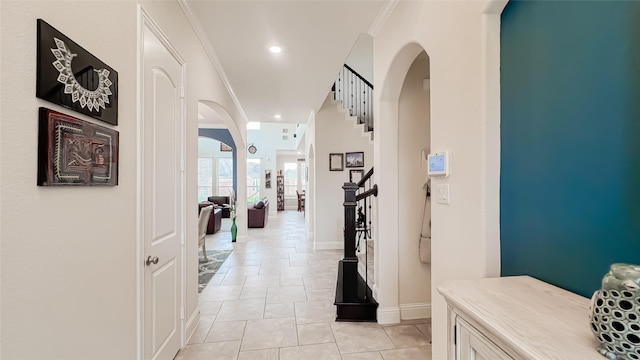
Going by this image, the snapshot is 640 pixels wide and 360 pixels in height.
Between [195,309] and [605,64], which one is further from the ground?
[605,64]

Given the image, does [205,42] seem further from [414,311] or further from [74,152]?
[414,311]

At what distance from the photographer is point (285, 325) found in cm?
261

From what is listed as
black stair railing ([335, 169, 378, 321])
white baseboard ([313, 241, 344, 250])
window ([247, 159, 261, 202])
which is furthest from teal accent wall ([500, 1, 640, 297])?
window ([247, 159, 261, 202])

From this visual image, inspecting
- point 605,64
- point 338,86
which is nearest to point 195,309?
point 605,64

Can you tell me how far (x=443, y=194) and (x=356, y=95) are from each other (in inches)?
170

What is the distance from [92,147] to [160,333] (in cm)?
139

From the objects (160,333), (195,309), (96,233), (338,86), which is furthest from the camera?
(338,86)

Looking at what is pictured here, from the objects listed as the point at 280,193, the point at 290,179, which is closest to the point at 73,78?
the point at 280,193

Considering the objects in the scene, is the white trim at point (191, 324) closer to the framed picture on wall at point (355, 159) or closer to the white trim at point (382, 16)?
the white trim at point (382, 16)

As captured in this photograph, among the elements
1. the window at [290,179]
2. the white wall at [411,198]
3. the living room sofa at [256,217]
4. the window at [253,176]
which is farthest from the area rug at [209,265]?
the window at [290,179]

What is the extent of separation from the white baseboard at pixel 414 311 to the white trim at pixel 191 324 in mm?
1959

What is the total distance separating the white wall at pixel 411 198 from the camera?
267 cm

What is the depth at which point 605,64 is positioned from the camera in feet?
2.89

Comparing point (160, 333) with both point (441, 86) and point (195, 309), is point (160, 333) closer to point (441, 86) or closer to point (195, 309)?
point (195, 309)
